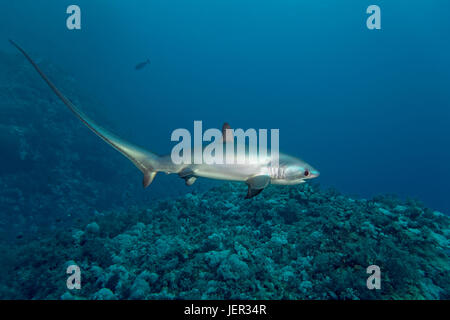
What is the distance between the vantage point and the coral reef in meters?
3.99

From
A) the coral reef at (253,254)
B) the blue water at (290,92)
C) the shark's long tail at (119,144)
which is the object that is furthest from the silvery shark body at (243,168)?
the blue water at (290,92)

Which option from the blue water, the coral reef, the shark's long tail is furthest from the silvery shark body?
the blue water

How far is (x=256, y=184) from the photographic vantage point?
3.30 m

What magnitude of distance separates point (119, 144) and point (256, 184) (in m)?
2.04

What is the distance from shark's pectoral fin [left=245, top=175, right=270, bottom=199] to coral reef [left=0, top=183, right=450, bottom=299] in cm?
186

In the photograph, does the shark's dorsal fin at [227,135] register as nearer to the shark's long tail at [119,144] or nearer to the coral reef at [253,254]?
the shark's long tail at [119,144]

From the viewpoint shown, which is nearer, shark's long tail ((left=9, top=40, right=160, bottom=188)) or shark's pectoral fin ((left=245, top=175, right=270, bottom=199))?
shark's long tail ((left=9, top=40, right=160, bottom=188))

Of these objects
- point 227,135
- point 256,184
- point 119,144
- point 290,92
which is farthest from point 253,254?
point 290,92

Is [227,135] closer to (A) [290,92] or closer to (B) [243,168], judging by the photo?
(B) [243,168]

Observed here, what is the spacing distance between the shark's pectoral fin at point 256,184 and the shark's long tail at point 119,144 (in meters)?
1.57

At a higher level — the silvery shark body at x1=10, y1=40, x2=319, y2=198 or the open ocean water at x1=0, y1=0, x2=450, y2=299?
the silvery shark body at x1=10, y1=40, x2=319, y2=198

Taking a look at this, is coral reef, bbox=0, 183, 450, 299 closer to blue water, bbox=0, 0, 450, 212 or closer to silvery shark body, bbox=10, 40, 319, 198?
silvery shark body, bbox=10, 40, 319, 198
